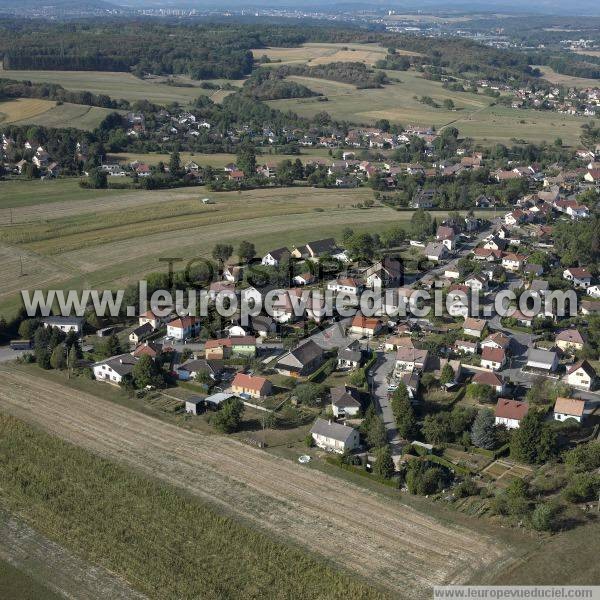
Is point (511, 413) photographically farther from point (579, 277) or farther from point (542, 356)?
point (579, 277)

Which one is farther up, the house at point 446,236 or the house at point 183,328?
the house at point 446,236

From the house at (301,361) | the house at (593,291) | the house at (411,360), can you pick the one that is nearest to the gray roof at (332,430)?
the house at (301,361)

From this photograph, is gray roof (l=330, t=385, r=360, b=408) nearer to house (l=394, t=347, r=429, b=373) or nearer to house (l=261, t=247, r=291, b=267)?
house (l=394, t=347, r=429, b=373)

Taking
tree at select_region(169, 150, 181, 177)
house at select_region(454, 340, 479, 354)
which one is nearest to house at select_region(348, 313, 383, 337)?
house at select_region(454, 340, 479, 354)

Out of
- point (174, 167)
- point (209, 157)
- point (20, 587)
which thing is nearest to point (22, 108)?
point (209, 157)

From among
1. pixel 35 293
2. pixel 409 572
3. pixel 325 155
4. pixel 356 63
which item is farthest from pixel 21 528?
pixel 356 63

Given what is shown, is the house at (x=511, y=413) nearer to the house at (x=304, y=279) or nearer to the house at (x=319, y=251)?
the house at (x=304, y=279)
